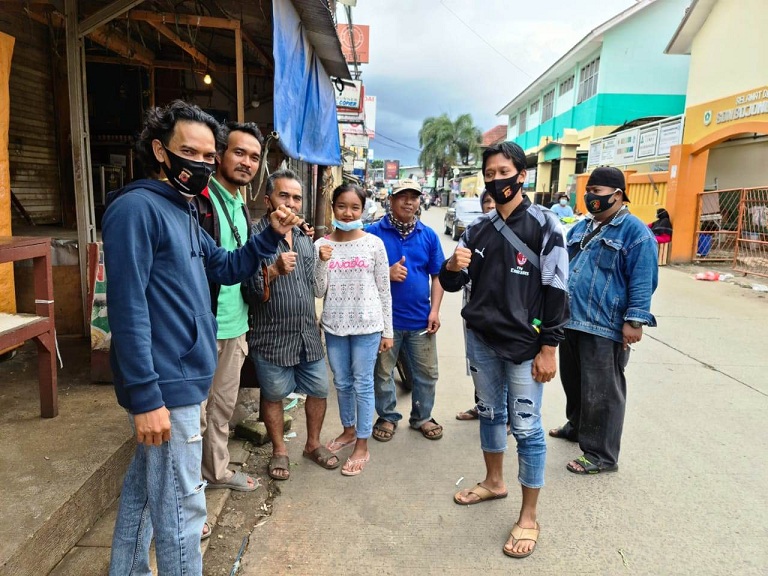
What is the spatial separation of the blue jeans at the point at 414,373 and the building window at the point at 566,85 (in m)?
26.2

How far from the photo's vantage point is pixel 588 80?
77.3 ft

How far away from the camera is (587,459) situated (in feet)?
10.8

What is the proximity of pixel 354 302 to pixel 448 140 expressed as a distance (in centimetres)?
4850

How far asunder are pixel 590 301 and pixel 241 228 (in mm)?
2193

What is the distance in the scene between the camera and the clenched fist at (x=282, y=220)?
6.83ft

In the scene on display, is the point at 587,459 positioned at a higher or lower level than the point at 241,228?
lower

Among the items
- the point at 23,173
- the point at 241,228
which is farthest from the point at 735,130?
the point at 23,173

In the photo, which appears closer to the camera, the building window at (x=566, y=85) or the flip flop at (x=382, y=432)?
the flip flop at (x=382, y=432)

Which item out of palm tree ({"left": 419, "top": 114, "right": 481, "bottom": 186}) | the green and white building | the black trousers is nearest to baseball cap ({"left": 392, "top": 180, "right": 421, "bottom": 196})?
the black trousers

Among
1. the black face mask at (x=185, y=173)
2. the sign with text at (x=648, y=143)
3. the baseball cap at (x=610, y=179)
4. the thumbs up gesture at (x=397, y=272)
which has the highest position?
the sign with text at (x=648, y=143)

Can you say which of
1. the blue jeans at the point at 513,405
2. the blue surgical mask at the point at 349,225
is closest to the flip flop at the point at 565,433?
the blue jeans at the point at 513,405

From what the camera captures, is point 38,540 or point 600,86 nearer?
point 38,540

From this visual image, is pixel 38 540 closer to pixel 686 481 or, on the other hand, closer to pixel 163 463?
pixel 163 463

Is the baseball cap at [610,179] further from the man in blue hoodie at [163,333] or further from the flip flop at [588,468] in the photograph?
the man in blue hoodie at [163,333]
